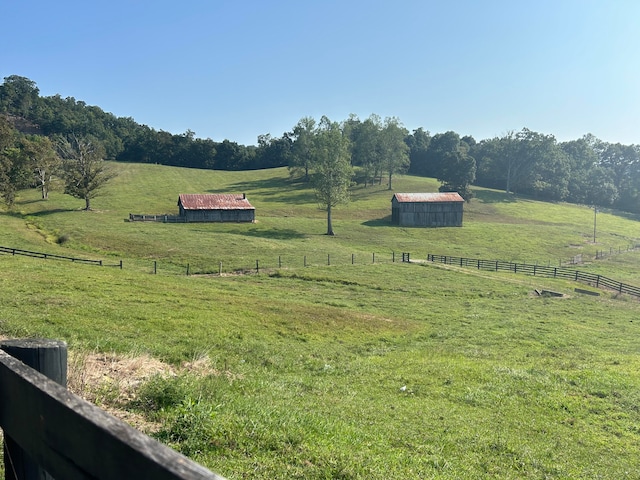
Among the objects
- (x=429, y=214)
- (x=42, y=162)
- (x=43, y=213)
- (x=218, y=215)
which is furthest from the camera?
(x=429, y=214)

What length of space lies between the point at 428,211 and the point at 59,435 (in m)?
86.2

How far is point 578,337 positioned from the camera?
2408 centimetres

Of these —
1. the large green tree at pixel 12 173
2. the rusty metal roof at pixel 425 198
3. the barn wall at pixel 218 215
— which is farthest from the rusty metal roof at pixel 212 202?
the rusty metal roof at pixel 425 198

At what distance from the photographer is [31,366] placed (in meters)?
2.83

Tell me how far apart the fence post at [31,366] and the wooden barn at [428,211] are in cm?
8349

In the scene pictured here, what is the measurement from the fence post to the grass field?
3.20 meters

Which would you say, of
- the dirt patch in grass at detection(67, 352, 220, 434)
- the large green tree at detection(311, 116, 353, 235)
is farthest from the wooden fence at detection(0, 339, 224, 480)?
the large green tree at detection(311, 116, 353, 235)

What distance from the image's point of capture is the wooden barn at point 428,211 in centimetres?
8488

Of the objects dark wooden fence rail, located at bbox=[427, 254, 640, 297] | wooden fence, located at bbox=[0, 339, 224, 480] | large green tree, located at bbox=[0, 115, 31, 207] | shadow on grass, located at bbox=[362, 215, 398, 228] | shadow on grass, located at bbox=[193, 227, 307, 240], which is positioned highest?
large green tree, located at bbox=[0, 115, 31, 207]

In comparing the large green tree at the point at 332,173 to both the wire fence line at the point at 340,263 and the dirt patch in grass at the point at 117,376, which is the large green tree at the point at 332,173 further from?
the dirt patch in grass at the point at 117,376

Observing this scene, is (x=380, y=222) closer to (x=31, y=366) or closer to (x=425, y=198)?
(x=425, y=198)

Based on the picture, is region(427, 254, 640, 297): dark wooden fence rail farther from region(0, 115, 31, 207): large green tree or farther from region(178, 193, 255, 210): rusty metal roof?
region(0, 115, 31, 207): large green tree

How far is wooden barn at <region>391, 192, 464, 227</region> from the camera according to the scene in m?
84.9

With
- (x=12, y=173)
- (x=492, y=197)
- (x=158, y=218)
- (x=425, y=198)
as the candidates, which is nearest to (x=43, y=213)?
(x=12, y=173)
